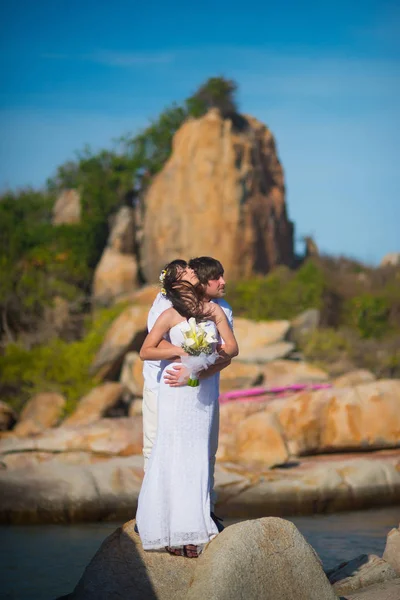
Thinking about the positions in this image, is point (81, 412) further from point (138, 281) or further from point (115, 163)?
point (115, 163)

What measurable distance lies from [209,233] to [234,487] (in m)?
14.8

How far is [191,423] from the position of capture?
19.9ft

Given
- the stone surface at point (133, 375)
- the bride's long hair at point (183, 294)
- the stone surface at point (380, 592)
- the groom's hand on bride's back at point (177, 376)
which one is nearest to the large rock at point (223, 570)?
the stone surface at point (380, 592)

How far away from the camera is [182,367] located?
6039 millimetres

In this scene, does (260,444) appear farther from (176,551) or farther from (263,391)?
(176,551)

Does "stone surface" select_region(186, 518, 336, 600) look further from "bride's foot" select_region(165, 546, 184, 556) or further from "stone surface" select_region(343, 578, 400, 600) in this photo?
"stone surface" select_region(343, 578, 400, 600)

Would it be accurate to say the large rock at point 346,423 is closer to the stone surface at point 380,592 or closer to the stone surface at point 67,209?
the stone surface at point 380,592

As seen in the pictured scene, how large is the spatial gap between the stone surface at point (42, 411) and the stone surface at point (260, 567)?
1384cm

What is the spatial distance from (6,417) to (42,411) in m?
1.01

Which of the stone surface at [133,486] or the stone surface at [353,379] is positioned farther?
the stone surface at [353,379]

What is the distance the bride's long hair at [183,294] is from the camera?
244 inches

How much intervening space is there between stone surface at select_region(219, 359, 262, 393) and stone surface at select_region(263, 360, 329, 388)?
0.32 meters

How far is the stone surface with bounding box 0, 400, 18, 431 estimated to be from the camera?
19.1m

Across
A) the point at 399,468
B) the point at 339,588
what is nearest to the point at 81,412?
the point at 399,468
